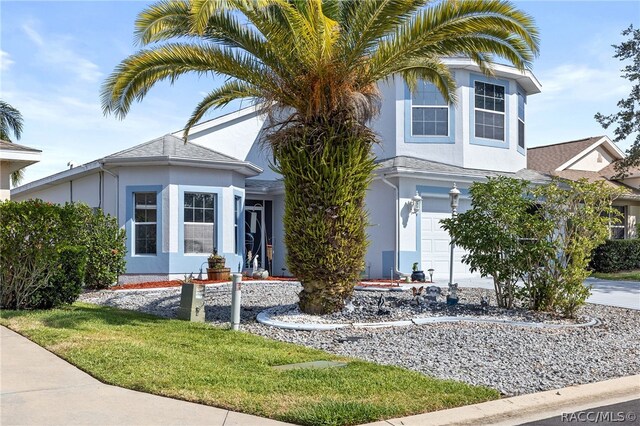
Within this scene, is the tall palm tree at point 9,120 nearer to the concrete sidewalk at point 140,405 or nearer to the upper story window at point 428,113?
the upper story window at point 428,113

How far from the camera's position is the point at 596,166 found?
26562 millimetres

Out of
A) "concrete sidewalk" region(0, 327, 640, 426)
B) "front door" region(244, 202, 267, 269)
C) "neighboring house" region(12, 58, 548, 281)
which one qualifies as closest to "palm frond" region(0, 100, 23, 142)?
"neighboring house" region(12, 58, 548, 281)

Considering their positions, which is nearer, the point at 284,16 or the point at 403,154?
the point at 284,16

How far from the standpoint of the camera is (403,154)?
61.1 feet

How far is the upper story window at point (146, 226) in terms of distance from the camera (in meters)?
16.5

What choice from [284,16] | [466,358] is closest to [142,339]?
[466,358]

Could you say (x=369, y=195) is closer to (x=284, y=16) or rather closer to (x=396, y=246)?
(x=396, y=246)

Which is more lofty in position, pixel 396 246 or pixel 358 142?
pixel 358 142

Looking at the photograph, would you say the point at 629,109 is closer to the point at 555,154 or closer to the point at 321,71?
the point at 555,154

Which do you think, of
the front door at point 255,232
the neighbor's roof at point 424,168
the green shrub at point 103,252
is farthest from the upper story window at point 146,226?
the neighbor's roof at point 424,168

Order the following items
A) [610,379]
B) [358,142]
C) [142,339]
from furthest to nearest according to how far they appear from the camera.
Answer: [358,142]
[142,339]
[610,379]

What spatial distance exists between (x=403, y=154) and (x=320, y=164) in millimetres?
9457

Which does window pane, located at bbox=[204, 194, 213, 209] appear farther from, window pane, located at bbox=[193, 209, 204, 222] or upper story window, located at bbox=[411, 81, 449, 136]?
upper story window, located at bbox=[411, 81, 449, 136]

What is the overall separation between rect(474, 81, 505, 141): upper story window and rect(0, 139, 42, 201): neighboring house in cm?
1334
